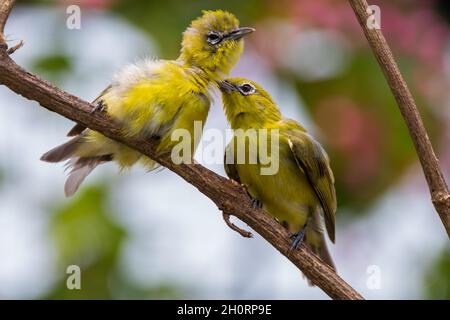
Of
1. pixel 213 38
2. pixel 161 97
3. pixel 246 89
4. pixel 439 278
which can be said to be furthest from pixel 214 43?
pixel 439 278

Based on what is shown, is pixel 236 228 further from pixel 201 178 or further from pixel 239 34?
pixel 239 34

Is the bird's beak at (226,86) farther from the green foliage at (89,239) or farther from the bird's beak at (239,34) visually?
the green foliage at (89,239)

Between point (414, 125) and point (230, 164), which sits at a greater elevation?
point (230, 164)

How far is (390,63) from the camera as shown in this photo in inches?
115

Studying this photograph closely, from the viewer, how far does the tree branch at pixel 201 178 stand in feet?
10.7

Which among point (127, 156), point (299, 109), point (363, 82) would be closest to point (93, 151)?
point (127, 156)

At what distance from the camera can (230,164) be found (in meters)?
4.21

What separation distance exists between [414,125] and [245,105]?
1.50m

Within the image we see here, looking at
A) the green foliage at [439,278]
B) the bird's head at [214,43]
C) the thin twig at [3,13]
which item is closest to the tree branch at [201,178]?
the thin twig at [3,13]

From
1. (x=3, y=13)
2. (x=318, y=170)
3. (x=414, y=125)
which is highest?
(x=3, y=13)

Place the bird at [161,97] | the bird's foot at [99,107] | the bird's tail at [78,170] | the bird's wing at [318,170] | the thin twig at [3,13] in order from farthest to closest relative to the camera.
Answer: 1. the bird's tail at [78,170]
2. the bird's wing at [318,170]
3. the bird at [161,97]
4. the bird's foot at [99,107]
5. the thin twig at [3,13]

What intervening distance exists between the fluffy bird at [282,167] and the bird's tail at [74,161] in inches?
26.7

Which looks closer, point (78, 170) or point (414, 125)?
point (414, 125)

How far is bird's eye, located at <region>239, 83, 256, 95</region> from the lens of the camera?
4.27 m
